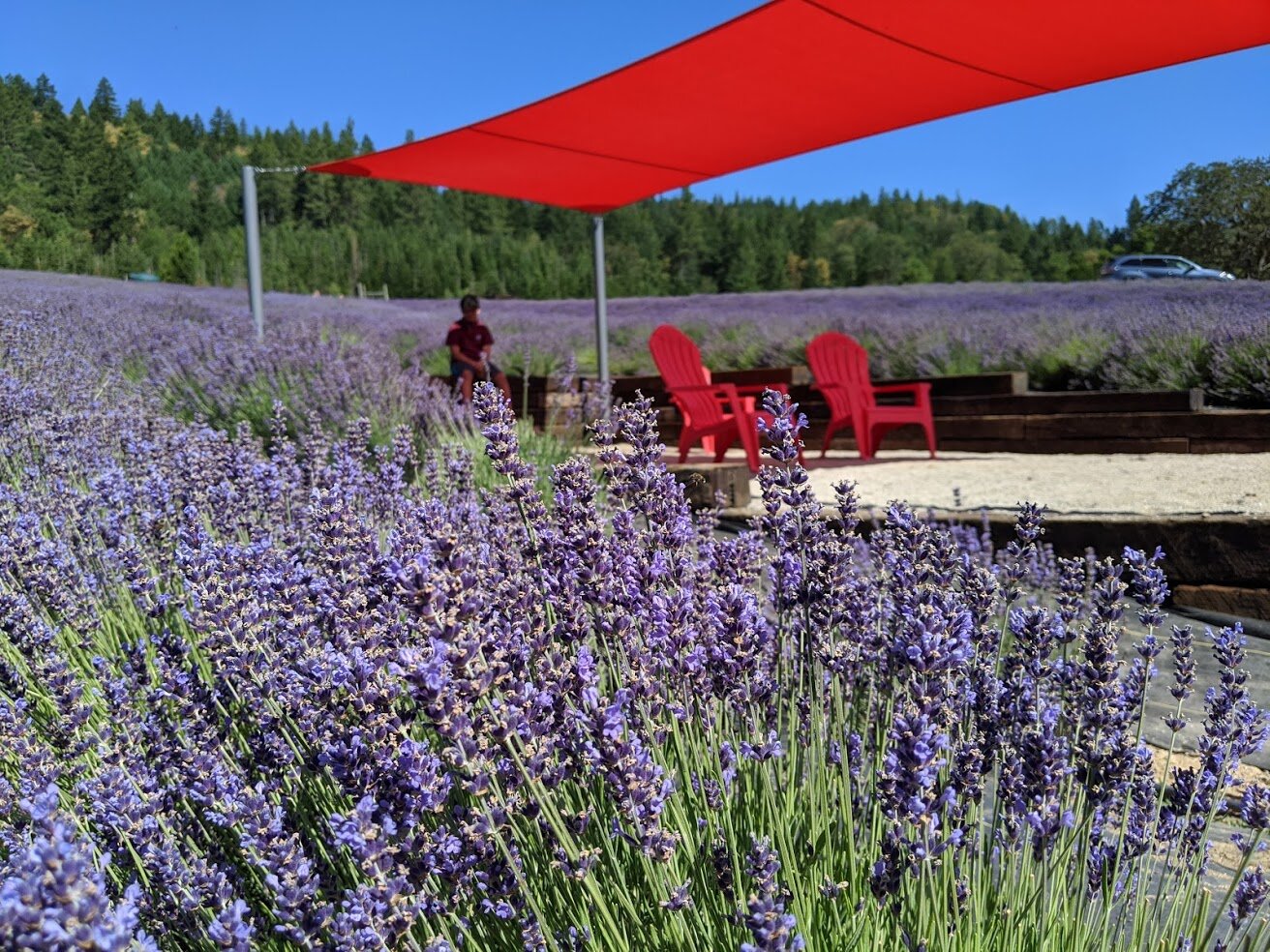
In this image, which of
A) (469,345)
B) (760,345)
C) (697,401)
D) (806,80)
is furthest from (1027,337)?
(469,345)

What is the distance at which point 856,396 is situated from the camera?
23.3 ft

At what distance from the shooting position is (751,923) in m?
0.79

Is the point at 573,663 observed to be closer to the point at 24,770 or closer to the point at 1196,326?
the point at 24,770

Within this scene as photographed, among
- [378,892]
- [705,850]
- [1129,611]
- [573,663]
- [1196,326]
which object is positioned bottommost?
[1129,611]

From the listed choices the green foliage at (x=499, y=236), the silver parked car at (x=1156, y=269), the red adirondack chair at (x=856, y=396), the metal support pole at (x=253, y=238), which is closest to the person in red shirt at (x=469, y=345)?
the metal support pole at (x=253, y=238)

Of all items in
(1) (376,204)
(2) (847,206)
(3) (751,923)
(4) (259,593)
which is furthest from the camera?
(2) (847,206)

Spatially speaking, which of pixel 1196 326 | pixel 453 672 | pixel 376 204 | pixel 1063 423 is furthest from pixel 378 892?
pixel 376 204

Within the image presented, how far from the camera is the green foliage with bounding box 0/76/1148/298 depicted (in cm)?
3703

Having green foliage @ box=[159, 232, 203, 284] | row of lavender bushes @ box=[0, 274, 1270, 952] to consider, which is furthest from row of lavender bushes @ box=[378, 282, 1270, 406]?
green foliage @ box=[159, 232, 203, 284]

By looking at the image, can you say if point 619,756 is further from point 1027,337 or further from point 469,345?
point 1027,337

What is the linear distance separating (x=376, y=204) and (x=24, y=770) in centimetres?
8145

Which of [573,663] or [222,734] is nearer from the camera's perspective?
[573,663]

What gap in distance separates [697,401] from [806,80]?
2.72 meters

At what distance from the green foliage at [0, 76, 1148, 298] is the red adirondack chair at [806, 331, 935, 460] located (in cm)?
1396
